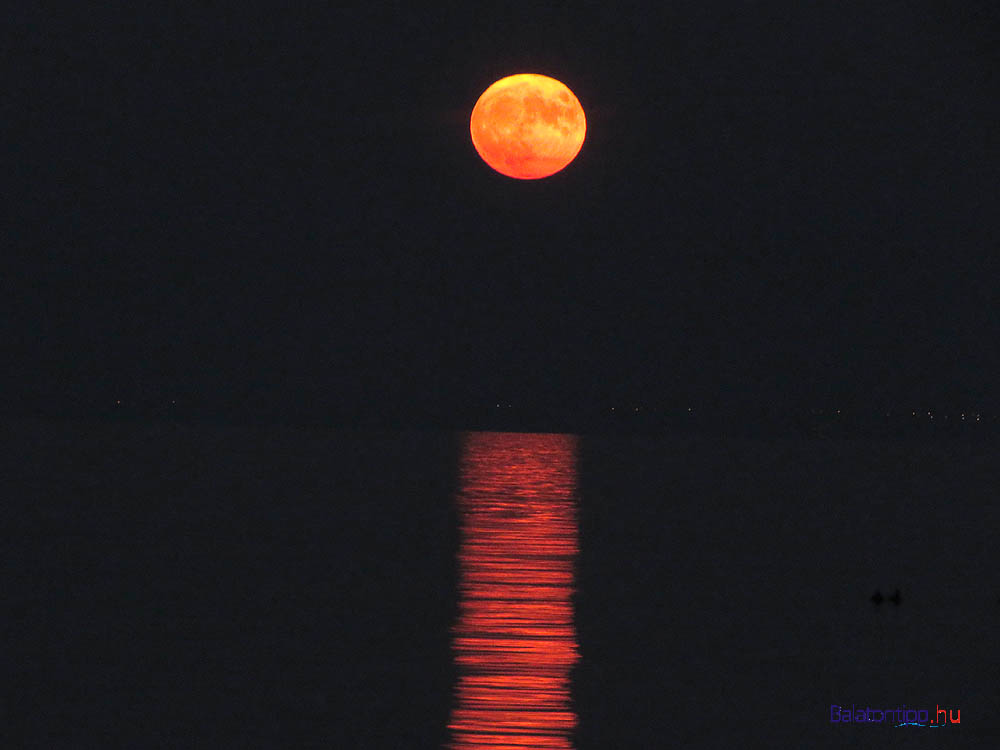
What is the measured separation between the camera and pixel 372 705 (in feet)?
44.1

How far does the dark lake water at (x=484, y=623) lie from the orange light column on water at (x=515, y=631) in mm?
56

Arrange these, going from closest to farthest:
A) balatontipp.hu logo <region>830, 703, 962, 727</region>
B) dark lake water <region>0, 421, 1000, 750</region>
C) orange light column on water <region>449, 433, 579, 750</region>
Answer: orange light column on water <region>449, 433, 579, 750</region>
dark lake water <region>0, 421, 1000, 750</region>
balatontipp.hu logo <region>830, 703, 962, 727</region>

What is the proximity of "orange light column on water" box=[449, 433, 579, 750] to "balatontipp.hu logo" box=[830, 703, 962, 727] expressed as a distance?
293 centimetres

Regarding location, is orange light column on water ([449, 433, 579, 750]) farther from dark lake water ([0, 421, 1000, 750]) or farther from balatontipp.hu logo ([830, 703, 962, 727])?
balatontipp.hu logo ([830, 703, 962, 727])

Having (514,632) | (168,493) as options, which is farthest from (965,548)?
(168,493)

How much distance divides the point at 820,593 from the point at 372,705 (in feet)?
37.1

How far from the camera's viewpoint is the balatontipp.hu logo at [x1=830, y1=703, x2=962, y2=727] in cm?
1348

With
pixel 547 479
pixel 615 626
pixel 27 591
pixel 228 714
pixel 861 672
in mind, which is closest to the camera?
pixel 228 714

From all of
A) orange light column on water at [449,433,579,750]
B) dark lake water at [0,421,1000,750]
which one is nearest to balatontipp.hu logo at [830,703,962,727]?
dark lake water at [0,421,1000,750]

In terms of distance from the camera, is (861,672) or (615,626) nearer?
(861,672)

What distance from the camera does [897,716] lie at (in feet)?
45.0

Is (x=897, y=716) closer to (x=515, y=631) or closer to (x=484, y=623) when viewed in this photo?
(x=515, y=631)

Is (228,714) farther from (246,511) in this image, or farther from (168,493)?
(168,493)

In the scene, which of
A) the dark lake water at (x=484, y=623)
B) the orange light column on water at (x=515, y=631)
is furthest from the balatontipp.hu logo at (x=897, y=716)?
the orange light column on water at (x=515, y=631)
